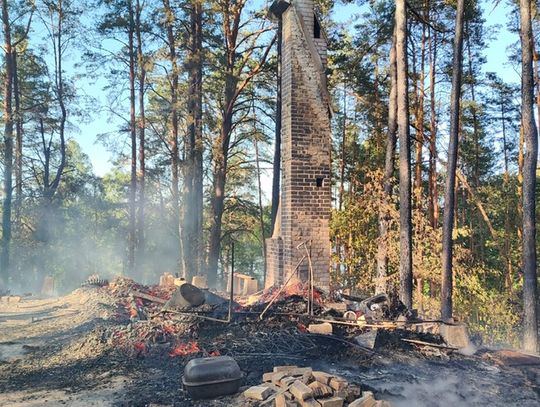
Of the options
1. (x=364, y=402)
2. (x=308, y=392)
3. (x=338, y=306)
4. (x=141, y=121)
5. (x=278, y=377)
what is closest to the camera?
(x=364, y=402)

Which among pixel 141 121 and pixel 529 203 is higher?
pixel 141 121

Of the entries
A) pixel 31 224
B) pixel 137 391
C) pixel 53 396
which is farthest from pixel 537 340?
pixel 31 224

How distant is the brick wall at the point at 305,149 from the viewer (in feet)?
31.9

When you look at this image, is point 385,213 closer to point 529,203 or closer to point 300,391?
point 529,203

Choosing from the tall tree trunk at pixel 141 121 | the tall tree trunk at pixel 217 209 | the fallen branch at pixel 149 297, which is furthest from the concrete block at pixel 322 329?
the tall tree trunk at pixel 141 121

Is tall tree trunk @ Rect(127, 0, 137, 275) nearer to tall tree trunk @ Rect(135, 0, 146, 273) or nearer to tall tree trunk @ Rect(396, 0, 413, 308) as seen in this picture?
tall tree trunk @ Rect(135, 0, 146, 273)

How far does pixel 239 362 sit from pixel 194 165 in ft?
46.9

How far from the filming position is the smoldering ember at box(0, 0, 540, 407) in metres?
6.23

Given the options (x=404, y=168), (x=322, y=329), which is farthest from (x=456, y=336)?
(x=404, y=168)

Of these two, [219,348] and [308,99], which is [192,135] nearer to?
[308,99]

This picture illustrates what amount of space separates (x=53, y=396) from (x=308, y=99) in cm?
744

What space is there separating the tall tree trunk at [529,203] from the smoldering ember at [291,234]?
0.05 metres

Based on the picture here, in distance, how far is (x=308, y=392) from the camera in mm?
4574

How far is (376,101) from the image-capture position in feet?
62.0
